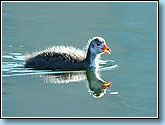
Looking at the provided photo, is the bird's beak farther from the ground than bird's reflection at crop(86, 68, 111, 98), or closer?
farther from the ground

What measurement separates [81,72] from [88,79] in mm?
486

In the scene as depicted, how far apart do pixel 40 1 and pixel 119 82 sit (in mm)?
1959

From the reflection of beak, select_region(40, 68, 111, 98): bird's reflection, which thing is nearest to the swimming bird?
select_region(40, 68, 111, 98): bird's reflection

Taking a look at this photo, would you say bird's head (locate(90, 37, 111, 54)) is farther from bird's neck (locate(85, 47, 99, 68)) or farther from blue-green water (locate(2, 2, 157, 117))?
blue-green water (locate(2, 2, 157, 117))

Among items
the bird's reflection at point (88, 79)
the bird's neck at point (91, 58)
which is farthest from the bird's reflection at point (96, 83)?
the bird's neck at point (91, 58)

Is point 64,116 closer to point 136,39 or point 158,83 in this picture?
point 158,83

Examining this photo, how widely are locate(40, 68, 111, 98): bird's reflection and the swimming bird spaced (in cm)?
23

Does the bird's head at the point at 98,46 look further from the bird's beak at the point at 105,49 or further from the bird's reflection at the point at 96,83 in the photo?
the bird's reflection at the point at 96,83

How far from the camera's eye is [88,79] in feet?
36.3

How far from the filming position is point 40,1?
10484 millimetres

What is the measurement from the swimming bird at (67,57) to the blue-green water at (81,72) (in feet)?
0.76

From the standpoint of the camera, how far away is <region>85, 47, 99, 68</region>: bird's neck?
1193 cm

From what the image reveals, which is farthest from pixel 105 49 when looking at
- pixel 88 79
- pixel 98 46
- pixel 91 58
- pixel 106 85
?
pixel 106 85

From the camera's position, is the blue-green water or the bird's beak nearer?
the blue-green water
